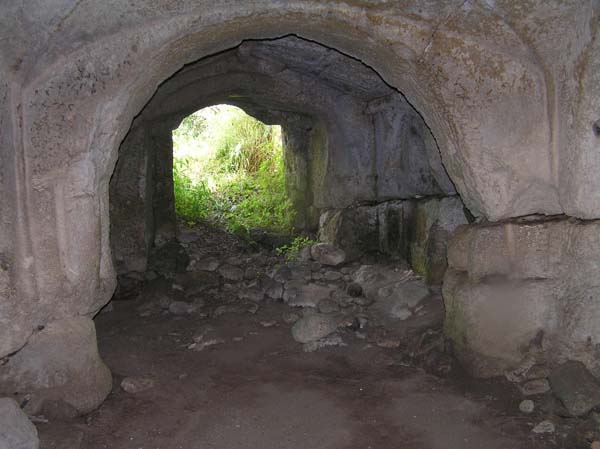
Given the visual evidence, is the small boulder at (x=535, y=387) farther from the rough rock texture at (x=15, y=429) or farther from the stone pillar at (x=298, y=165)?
the stone pillar at (x=298, y=165)

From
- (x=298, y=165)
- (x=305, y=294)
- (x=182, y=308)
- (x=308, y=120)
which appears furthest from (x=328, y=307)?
(x=298, y=165)

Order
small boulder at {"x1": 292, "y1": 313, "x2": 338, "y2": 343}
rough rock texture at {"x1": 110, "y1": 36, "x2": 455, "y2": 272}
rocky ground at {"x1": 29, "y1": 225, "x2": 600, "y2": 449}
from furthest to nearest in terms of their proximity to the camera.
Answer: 1. rough rock texture at {"x1": 110, "y1": 36, "x2": 455, "y2": 272}
2. small boulder at {"x1": 292, "y1": 313, "x2": 338, "y2": 343}
3. rocky ground at {"x1": 29, "y1": 225, "x2": 600, "y2": 449}

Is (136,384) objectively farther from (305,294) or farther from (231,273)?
(231,273)

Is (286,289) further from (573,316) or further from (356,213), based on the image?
(573,316)

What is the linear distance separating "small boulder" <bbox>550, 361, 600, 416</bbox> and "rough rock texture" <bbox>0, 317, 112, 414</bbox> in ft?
8.19

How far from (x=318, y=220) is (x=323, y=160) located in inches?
33.5

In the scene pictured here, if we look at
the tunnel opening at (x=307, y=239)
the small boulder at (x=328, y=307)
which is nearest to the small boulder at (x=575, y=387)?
the tunnel opening at (x=307, y=239)

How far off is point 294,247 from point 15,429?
4565mm

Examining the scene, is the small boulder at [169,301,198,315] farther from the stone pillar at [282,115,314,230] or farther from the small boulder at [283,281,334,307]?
the stone pillar at [282,115,314,230]

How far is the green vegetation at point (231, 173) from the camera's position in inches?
319

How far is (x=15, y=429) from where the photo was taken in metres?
2.45

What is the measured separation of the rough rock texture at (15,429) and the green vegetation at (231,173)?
17.2 feet

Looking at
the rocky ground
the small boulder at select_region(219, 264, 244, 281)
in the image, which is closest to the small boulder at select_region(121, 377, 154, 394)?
the rocky ground

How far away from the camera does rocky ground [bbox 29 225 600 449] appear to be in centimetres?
282
